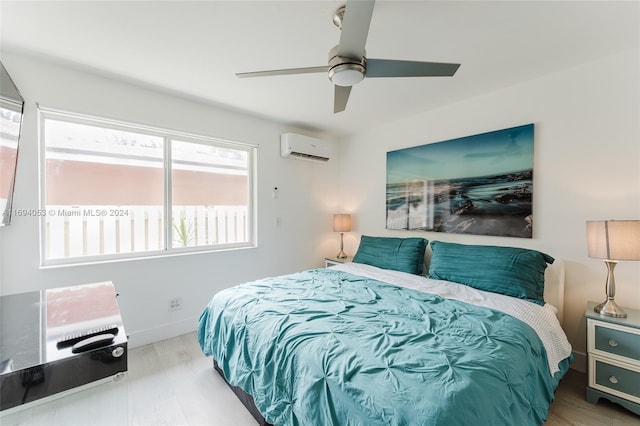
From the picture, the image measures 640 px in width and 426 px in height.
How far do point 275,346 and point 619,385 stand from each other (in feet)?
7.21

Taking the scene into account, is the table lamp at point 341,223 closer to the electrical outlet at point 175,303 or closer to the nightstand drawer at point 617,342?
the electrical outlet at point 175,303

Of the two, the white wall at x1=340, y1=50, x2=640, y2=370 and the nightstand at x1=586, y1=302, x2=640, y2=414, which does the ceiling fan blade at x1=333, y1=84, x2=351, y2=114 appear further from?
the nightstand at x1=586, y1=302, x2=640, y2=414

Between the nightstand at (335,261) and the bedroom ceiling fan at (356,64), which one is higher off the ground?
the bedroom ceiling fan at (356,64)

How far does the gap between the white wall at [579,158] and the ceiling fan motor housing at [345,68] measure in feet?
A: 6.03

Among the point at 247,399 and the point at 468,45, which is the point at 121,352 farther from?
the point at 468,45

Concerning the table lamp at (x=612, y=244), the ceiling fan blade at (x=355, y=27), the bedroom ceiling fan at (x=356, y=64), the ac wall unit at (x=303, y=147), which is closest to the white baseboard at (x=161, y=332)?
the ac wall unit at (x=303, y=147)

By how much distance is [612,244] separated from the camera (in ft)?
5.72

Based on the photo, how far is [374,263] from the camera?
10.2 feet

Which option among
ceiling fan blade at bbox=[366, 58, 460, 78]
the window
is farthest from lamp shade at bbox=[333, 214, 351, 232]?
ceiling fan blade at bbox=[366, 58, 460, 78]

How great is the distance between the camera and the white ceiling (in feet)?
5.16

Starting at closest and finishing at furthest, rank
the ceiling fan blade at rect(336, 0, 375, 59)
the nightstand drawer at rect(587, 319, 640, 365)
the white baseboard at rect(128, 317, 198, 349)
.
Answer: the ceiling fan blade at rect(336, 0, 375, 59) < the nightstand drawer at rect(587, 319, 640, 365) < the white baseboard at rect(128, 317, 198, 349)

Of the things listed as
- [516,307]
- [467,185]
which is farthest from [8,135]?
[467,185]

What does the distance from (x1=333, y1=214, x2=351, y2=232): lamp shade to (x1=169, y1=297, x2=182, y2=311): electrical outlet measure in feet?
7.00

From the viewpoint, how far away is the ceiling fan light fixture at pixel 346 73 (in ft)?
4.79
